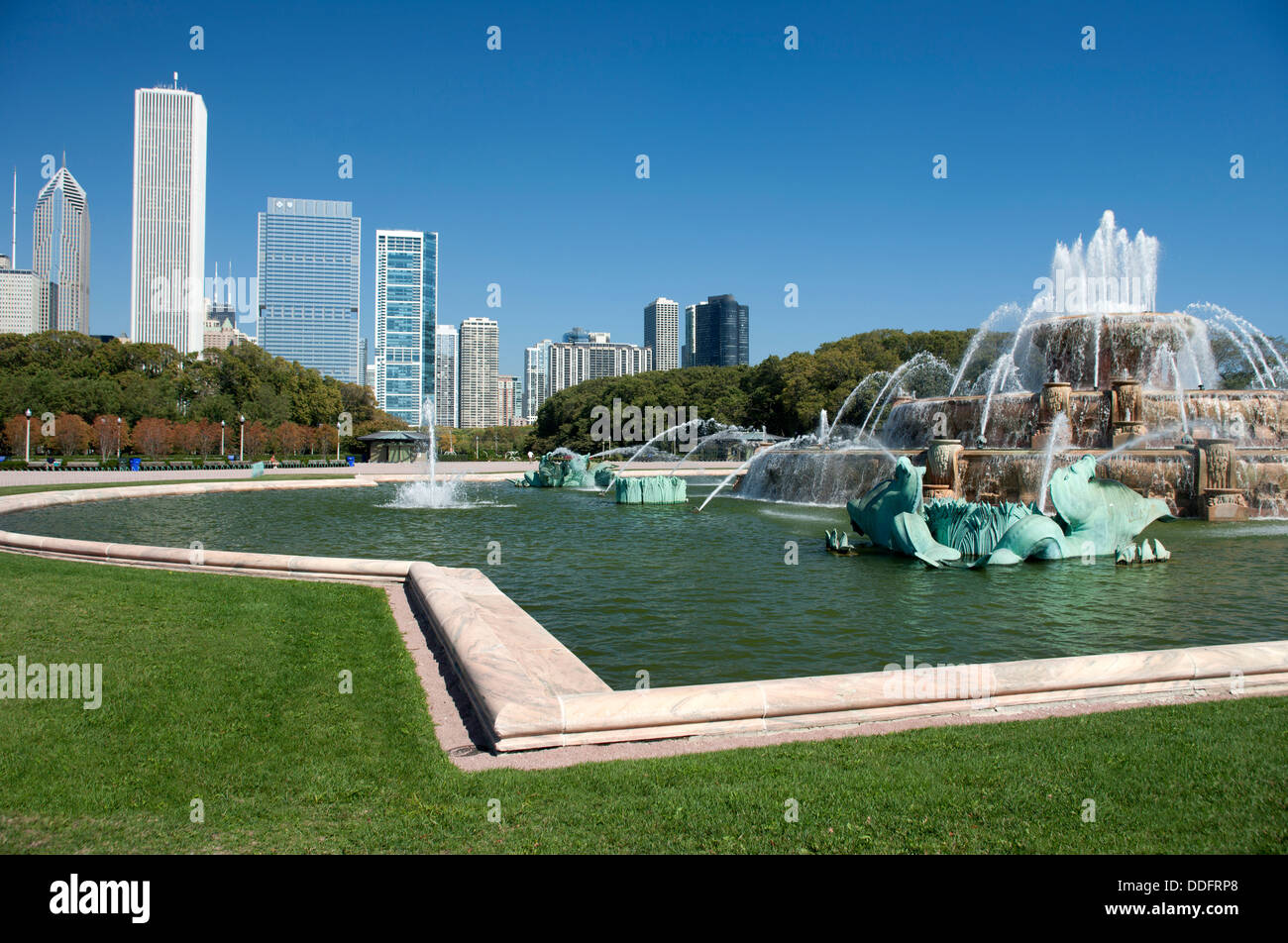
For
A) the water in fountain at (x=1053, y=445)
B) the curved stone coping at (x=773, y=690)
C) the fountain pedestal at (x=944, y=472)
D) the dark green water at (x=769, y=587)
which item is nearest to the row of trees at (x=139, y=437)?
the dark green water at (x=769, y=587)

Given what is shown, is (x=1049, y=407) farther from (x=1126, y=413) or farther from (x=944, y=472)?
(x=944, y=472)

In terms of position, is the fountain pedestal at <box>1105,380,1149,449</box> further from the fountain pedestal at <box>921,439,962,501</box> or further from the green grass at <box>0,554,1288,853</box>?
the green grass at <box>0,554,1288,853</box>

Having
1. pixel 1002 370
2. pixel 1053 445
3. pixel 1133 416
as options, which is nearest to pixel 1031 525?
pixel 1053 445

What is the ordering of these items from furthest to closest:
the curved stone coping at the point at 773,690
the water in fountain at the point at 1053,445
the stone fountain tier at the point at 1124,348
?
the stone fountain tier at the point at 1124,348 → the water in fountain at the point at 1053,445 → the curved stone coping at the point at 773,690

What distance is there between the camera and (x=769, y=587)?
1155 centimetres

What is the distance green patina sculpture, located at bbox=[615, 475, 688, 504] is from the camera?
87.6 ft

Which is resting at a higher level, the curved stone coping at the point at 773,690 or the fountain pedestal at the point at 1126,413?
the fountain pedestal at the point at 1126,413

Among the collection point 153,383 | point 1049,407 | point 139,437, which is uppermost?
point 153,383

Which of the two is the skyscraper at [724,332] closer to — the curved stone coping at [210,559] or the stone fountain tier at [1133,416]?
the stone fountain tier at [1133,416]

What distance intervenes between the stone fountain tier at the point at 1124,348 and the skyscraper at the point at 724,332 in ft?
464

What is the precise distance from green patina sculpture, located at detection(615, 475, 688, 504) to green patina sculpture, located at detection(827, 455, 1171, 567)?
12944 mm

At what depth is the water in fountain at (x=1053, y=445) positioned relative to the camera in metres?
20.9

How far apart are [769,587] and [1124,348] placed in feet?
83.7
